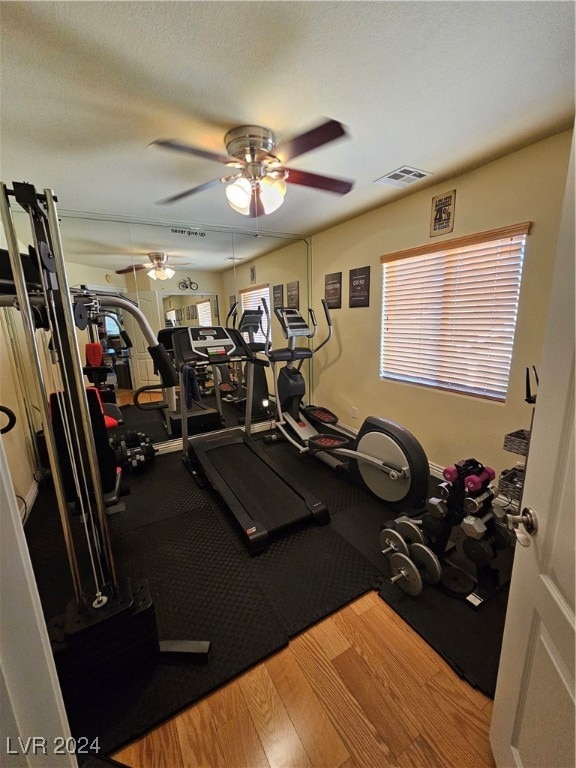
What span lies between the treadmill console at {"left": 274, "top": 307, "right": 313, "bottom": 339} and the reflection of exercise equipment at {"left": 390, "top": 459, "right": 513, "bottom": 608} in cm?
219

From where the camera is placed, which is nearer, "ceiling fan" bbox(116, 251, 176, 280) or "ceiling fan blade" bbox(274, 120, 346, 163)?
"ceiling fan blade" bbox(274, 120, 346, 163)

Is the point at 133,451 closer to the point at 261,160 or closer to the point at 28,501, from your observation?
the point at 28,501

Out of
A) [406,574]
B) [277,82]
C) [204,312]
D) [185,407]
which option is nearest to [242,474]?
[185,407]

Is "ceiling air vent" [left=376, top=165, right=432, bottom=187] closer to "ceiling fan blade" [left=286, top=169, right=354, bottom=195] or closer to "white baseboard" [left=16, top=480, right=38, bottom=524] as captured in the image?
"ceiling fan blade" [left=286, top=169, right=354, bottom=195]

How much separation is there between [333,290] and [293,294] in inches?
26.4

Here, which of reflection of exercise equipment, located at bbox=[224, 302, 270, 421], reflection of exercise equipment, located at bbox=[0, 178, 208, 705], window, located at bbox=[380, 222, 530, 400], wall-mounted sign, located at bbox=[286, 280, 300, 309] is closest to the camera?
reflection of exercise equipment, located at bbox=[0, 178, 208, 705]

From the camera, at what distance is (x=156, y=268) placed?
10.9 feet

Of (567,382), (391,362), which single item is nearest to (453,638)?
(567,382)

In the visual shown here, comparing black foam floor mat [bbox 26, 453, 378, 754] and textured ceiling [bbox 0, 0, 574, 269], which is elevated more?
textured ceiling [bbox 0, 0, 574, 269]

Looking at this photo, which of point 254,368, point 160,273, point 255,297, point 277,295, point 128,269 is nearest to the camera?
point 128,269

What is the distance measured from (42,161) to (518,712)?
351cm

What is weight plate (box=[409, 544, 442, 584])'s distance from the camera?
1.62m

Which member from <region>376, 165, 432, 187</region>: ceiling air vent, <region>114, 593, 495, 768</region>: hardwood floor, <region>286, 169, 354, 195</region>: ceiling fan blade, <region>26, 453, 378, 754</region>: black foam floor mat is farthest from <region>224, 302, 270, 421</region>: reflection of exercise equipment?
<region>114, 593, 495, 768</region>: hardwood floor

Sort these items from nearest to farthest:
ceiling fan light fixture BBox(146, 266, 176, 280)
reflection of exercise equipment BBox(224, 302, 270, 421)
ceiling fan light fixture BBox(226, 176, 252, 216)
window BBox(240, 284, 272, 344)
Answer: ceiling fan light fixture BBox(226, 176, 252, 216) → ceiling fan light fixture BBox(146, 266, 176, 280) → reflection of exercise equipment BBox(224, 302, 270, 421) → window BBox(240, 284, 272, 344)
